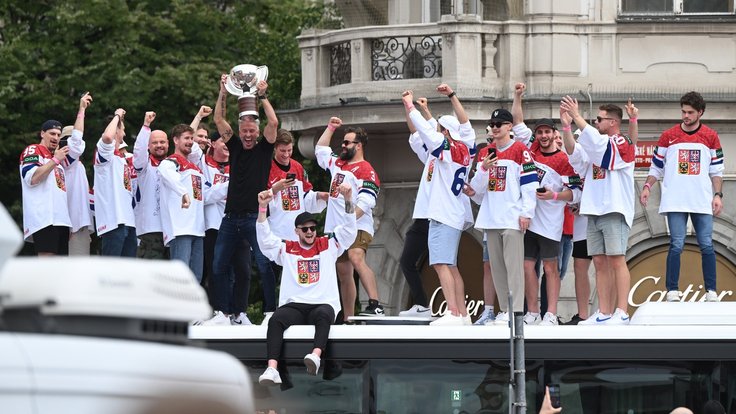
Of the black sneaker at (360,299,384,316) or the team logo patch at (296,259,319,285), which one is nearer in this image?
the team logo patch at (296,259,319,285)

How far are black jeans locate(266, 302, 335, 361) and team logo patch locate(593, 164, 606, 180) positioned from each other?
2512 mm

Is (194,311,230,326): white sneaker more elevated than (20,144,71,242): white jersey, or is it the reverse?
(20,144,71,242): white jersey

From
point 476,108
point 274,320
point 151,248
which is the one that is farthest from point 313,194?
point 476,108

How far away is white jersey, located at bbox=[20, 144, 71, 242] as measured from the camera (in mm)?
16281

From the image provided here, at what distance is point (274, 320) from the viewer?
14.1 meters

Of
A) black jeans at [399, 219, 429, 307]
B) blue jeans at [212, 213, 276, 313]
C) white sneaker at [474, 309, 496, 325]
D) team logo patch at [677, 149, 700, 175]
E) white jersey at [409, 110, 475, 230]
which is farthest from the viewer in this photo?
black jeans at [399, 219, 429, 307]

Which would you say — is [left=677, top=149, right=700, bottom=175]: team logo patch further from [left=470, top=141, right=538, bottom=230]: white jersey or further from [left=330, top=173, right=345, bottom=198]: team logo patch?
[left=330, top=173, right=345, bottom=198]: team logo patch

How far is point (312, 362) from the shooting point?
13.7 m

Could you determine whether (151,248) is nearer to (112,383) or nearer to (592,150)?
(592,150)

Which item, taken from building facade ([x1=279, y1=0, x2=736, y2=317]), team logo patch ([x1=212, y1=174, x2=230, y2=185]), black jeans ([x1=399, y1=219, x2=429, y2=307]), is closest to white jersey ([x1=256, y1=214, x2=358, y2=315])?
black jeans ([x1=399, y1=219, x2=429, y2=307])

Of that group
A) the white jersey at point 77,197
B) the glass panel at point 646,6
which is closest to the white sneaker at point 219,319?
the white jersey at point 77,197

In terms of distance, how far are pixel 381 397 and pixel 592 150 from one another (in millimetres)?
2873

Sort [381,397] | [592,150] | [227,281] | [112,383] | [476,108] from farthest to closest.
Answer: [476,108] → [227,281] → [592,150] → [381,397] → [112,383]

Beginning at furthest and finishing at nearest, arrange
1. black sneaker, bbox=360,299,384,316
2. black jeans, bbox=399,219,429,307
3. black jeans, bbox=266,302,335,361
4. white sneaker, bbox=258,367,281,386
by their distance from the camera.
→ black jeans, bbox=399,219,429,307
black sneaker, bbox=360,299,384,316
black jeans, bbox=266,302,335,361
white sneaker, bbox=258,367,281,386
